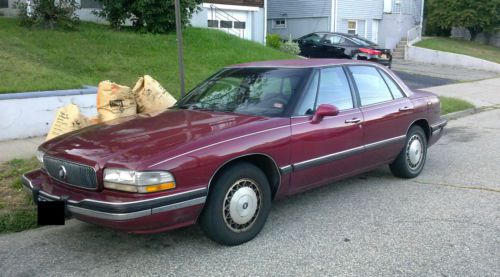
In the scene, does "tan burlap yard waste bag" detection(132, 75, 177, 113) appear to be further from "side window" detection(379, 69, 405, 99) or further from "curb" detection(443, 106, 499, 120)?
"curb" detection(443, 106, 499, 120)

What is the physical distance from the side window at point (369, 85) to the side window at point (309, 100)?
72cm

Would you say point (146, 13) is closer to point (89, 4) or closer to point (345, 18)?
point (89, 4)

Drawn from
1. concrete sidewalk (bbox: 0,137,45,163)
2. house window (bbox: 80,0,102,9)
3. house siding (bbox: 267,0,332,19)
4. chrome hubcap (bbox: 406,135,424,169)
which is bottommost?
concrete sidewalk (bbox: 0,137,45,163)

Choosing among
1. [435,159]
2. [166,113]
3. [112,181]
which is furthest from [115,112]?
[435,159]

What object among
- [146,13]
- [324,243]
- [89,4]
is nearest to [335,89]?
[324,243]

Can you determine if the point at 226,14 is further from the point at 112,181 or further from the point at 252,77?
the point at 112,181

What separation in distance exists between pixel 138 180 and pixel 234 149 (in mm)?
834

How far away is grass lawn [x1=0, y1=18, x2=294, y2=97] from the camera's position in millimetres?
9406

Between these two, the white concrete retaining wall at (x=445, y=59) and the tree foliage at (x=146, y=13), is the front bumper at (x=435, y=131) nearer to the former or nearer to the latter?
the tree foliage at (x=146, y=13)

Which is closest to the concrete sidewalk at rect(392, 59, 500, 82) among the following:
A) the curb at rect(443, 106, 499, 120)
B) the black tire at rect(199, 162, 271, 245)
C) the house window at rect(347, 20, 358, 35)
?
the house window at rect(347, 20, 358, 35)

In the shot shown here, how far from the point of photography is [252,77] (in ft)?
17.6

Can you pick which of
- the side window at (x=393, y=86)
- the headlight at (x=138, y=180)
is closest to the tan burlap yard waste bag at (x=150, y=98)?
the side window at (x=393, y=86)

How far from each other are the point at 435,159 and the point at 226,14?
584 inches

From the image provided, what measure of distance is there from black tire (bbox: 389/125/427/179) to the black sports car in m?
12.5
